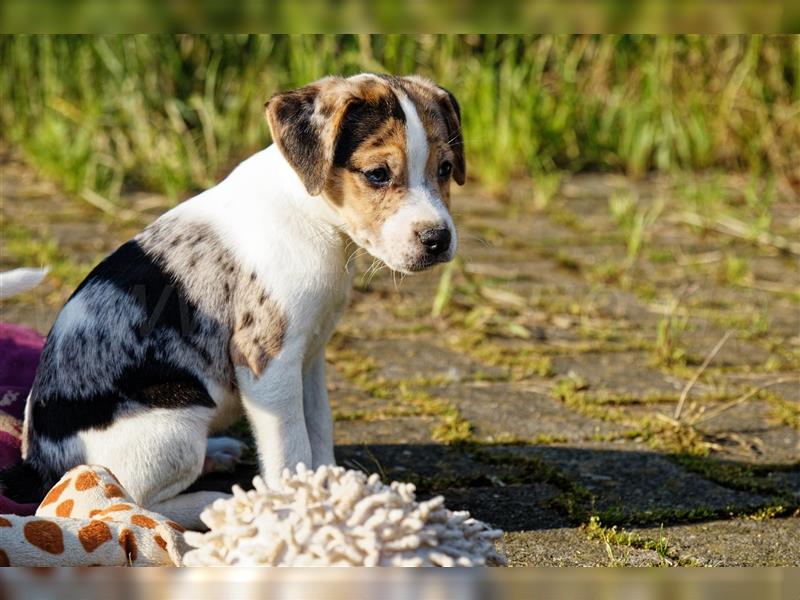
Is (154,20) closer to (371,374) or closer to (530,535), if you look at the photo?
(530,535)

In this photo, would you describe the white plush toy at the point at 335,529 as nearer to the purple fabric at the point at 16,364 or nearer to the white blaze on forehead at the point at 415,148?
the white blaze on forehead at the point at 415,148

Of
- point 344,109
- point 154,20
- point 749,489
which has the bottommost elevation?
point 749,489

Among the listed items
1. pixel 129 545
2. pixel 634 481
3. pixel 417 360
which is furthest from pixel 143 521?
pixel 417 360

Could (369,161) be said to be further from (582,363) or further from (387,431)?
(582,363)

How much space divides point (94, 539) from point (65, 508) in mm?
301

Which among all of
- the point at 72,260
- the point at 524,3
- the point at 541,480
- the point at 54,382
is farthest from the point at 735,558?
the point at 72,260

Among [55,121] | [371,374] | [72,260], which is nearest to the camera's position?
[371,374]

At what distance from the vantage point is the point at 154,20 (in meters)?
0.72

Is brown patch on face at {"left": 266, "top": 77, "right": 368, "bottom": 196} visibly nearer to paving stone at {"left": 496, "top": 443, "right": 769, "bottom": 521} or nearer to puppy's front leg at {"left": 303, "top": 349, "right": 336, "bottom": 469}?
puppy's front leg at {"left": 303, "top": 349, "right": 336, "bottom": 469}

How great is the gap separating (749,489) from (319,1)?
2.88 metres

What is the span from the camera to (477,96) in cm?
710

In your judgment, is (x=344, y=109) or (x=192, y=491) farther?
(x=192, y=491)

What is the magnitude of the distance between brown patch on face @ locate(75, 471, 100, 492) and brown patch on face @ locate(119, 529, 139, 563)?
0.88ft

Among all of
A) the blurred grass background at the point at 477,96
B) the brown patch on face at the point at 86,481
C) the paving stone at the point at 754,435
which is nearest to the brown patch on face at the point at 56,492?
the brown patch on face at the point at 86,481
